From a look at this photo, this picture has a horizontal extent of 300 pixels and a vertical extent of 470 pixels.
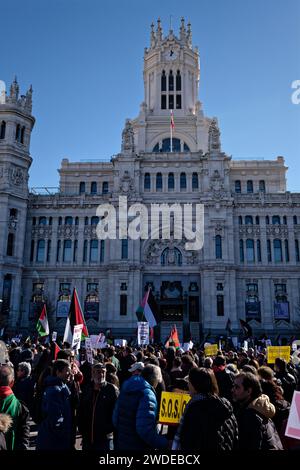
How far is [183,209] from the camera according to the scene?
53250mm

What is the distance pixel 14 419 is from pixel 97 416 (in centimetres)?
208

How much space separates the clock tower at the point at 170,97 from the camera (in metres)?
64.1

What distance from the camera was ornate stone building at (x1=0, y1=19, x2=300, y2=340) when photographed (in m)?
50.1

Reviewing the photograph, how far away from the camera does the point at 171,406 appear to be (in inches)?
284

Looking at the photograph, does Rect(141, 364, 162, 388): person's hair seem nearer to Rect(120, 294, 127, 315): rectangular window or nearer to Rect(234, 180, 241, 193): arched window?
Rect(120, 294, 127, 315): rectangular window

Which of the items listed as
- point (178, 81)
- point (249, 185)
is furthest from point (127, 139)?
point (249, 185)

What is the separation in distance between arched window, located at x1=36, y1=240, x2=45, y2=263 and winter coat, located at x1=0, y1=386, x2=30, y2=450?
50294 mm

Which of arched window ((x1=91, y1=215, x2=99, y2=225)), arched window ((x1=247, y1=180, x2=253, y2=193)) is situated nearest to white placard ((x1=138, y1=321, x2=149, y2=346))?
arched window ((x1=91, y1=215, x2=99, y2=225))

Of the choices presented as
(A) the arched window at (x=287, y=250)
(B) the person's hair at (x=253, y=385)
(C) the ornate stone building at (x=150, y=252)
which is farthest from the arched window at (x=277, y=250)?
(B) the person's hair at (x=253, y=385)

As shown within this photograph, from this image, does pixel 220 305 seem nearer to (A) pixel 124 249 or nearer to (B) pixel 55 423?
(A) pixel 124 249

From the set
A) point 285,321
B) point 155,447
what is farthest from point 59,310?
point 155,447

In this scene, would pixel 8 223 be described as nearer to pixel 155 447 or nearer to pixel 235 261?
pixel 235 261

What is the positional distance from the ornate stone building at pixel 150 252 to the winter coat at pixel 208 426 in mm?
44558
